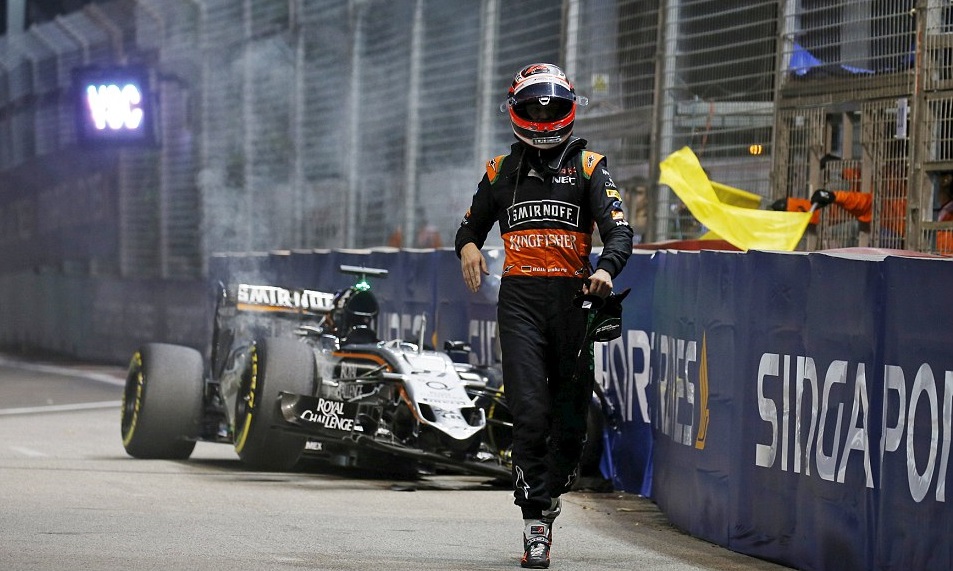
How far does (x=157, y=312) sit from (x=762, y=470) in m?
16.7

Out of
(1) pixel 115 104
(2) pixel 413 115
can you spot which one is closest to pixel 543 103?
(2) pixel 413 115

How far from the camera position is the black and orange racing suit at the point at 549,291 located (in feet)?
21.5

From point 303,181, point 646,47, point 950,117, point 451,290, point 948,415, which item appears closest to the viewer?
point 948,415

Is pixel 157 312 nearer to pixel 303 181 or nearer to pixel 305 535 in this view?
pixel 303 181

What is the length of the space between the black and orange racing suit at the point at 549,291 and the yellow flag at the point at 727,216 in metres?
4.10

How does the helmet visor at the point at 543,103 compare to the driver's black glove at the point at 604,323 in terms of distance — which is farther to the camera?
the helmet visor at the point at 543,103

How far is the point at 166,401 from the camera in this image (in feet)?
35.0

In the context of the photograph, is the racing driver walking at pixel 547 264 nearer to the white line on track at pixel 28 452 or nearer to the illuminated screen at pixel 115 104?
the white line on track at pixel 28 452

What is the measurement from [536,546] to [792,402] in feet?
3.76

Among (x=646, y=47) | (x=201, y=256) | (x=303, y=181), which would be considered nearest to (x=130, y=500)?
(x=646, y=47)

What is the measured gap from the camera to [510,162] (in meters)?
6.83

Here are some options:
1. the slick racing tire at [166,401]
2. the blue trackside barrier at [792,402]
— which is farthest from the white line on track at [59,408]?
the blue trackside barrier at [792,402]

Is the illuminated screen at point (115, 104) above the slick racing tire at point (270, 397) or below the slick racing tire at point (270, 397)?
above

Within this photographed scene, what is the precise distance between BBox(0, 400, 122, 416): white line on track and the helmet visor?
373 inches
